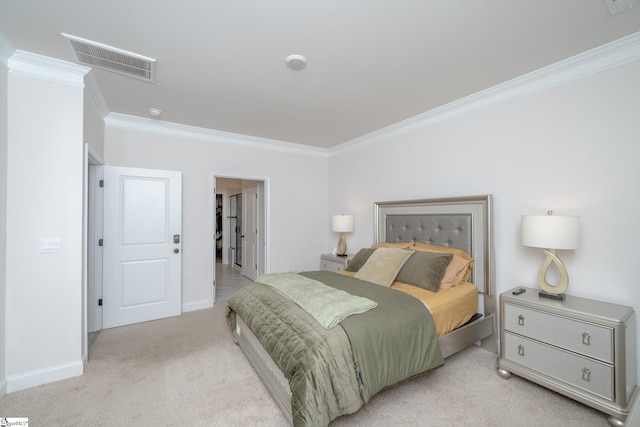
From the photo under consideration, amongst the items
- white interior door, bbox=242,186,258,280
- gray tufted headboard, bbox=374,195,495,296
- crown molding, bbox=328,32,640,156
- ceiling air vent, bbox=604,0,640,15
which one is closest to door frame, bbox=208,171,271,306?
white interior door, bbox=242,186,258,280

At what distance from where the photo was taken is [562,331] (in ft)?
6.37

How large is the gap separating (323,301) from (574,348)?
1760 mm

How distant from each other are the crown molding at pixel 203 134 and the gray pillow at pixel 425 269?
112 inches

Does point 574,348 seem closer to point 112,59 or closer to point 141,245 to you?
point 112,59

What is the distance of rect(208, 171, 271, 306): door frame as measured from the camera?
13.1 feet

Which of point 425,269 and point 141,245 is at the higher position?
point 141,245

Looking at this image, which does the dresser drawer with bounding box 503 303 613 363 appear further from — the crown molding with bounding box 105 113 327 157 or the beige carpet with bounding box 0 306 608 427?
the crown molding with bounding box 105 113 327 157

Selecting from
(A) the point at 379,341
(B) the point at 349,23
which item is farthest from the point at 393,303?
(B) the point at 349,23

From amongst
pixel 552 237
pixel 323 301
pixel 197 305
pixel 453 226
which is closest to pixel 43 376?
pixel 197 305

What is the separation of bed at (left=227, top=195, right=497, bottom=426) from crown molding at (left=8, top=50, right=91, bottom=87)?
2.40 meters

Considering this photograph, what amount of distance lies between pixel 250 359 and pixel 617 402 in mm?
2559

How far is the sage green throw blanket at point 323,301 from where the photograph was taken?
5.83 ft

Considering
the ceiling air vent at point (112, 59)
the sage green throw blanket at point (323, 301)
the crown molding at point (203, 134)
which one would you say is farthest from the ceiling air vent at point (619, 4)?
the crown molding at point (203, 134)

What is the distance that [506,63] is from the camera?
2275mm
